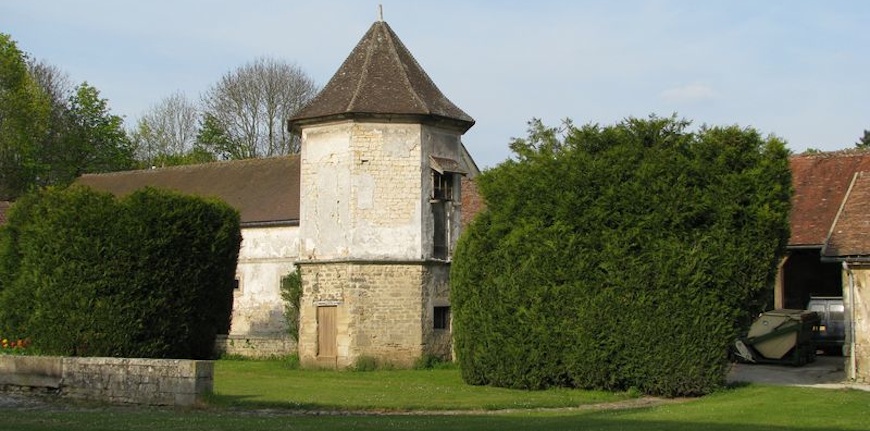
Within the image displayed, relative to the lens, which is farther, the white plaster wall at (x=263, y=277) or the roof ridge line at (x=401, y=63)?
the white plaster wall at (x=263, y=277)

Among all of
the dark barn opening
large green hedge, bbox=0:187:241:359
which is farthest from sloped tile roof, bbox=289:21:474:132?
the dark barn opening

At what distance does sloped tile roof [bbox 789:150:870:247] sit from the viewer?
27861mm

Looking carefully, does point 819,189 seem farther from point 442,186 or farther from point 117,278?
point 117,278

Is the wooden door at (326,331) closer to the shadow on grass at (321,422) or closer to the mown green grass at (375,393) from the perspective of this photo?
the mown green grass at (375,393)

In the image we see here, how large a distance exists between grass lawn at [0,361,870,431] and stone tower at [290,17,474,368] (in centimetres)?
305

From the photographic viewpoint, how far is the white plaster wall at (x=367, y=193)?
1036 inches

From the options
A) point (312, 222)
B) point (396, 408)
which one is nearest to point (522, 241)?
point (396, 408)

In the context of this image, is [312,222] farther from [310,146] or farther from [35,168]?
[35,168]

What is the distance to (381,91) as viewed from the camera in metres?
27.1

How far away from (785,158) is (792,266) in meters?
12.8

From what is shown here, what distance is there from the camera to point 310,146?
2728 centimetres

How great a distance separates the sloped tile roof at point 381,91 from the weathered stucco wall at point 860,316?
10895 mm

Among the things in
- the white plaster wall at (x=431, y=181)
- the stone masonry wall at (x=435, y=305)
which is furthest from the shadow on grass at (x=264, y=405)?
the white plaster wall at (x=431, y=181)

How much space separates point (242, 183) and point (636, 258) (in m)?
22.2
